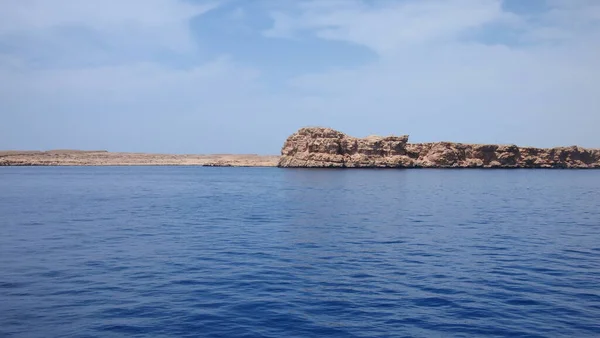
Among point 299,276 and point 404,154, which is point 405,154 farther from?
point 299,276

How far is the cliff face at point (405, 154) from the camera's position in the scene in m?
138

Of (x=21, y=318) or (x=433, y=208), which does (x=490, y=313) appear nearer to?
(x=21, y=318)

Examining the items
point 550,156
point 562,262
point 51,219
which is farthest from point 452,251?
point 550,156

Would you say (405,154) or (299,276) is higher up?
(405,154)

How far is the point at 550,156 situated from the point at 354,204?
139 metres

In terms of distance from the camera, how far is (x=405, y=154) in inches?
5728

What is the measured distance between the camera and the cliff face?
5418 inches

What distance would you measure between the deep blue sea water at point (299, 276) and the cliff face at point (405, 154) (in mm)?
102546

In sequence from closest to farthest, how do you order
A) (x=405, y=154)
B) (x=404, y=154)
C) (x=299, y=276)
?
(x=299, y=276)
(x=404, y=154)
(x=405, y=154)

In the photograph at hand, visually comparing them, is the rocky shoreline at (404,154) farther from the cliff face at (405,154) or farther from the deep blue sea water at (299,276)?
the deep blue sea water at (299,276)

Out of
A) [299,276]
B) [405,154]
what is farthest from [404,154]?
[299,276]

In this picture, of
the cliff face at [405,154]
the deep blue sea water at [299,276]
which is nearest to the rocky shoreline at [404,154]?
the cliff face at [405,154]

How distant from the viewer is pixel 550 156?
528 ft

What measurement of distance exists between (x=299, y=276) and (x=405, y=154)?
132 meters
